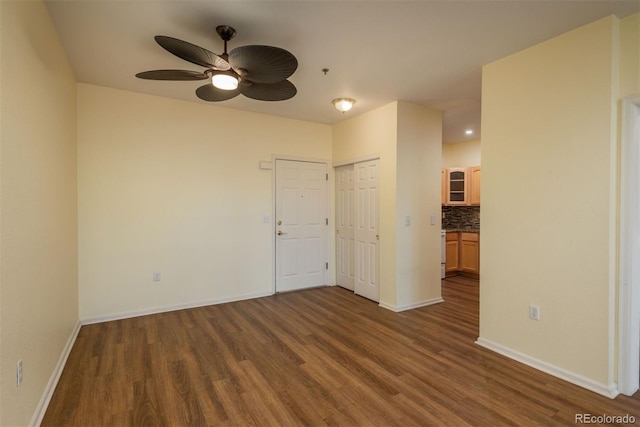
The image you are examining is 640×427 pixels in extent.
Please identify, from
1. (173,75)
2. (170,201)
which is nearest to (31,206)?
(173,75)

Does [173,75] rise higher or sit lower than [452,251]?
higher

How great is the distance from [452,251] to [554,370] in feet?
12.1

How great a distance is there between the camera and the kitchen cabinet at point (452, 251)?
237 inches

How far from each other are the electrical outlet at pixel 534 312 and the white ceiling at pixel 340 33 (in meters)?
2.22

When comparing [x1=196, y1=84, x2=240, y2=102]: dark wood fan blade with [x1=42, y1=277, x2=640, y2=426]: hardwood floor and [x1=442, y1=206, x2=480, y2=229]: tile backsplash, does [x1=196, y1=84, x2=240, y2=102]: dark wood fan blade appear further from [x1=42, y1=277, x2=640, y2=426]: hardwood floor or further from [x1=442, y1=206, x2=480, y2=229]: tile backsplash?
[x1=442, y1=206, x2=480, y2=229]: tile backsplash

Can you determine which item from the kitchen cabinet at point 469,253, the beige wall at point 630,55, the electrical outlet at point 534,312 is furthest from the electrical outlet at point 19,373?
the kitchen cabinet at point 469,253

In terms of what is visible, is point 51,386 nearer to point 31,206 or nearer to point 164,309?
point 31,206

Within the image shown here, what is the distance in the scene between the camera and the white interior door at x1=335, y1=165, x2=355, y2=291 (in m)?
4.93

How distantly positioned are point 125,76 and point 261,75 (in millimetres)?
1927

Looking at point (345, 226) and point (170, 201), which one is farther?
point (345, 226)

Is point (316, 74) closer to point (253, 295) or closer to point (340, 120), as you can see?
point (340, 120)

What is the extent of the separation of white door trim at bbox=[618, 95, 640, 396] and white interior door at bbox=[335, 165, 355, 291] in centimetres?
312

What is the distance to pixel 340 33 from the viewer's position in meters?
2.45

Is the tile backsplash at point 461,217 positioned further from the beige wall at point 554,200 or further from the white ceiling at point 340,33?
the beige wall at point 554,200
